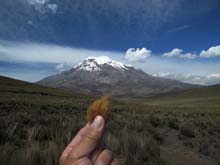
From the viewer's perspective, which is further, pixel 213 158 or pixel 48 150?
pixel 213 158

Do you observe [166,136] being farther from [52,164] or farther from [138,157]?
[52,164]

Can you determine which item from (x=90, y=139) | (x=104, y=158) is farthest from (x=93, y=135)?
(x=104, y=158)

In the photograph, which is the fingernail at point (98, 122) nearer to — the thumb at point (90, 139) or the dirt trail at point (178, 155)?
the thumb at point (90, 139)

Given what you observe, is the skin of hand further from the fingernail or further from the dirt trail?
the dirt trail

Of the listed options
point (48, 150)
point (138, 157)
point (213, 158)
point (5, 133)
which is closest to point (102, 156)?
point (48, 150)

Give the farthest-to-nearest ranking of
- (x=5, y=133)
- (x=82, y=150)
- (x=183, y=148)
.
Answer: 1. (x=183, y=148)
2. (x=5, y=133)
3. (x=82, y=150)

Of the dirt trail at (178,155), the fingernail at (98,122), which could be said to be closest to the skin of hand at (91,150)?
the fingernail at (98,122)
